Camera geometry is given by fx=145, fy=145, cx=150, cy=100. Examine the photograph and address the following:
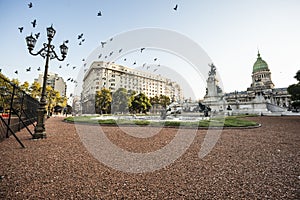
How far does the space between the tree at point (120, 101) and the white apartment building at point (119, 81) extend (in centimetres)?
1355

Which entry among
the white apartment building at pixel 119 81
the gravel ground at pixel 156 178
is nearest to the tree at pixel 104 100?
the white apartment building at pixel 119 81

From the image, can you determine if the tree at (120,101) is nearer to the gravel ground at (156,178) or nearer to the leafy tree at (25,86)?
the leafy tree at (25,86)

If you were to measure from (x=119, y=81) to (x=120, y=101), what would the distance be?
35.7 meters

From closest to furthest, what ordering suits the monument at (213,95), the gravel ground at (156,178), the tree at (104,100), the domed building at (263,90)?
the gravel ground at (156,178) → the monument at (213,95) → the tree at (104,100) → the domed building at (263,90)

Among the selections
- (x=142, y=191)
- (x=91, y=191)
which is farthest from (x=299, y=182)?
(x=91, y=191)

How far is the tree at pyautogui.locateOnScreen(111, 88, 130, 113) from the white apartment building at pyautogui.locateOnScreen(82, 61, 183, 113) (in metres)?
13.5

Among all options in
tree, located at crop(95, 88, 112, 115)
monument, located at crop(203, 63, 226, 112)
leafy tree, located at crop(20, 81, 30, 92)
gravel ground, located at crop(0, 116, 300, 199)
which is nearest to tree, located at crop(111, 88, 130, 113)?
tree, located at crop(95, 88, 112, 115)

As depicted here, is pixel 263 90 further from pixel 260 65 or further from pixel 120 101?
pixel 120 101

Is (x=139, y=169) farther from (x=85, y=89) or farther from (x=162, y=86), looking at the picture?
(x=162, y=86)

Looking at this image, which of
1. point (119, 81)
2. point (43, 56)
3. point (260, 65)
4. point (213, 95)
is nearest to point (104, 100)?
point (213, 95)

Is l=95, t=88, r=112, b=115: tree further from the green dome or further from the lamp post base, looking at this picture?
the green dome

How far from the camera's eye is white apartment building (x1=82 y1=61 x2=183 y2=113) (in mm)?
73562

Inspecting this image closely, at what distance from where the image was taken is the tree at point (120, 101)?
5041 cm

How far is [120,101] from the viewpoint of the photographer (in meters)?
51.6
